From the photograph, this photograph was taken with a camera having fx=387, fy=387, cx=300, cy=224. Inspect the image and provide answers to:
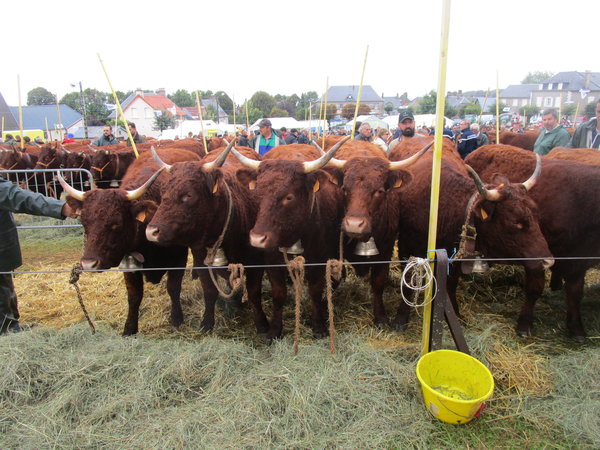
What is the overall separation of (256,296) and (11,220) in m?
2.91

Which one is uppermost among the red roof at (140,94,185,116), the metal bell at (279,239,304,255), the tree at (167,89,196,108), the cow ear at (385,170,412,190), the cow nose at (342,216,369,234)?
the tree at (167,89,196,108)

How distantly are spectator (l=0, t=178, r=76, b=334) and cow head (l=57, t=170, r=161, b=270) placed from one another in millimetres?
257

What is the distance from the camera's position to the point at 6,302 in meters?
4.40

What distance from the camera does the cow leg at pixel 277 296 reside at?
4176 mm

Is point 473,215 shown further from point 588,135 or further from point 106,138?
point 106,138

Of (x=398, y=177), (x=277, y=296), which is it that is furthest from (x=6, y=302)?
(x=398, y=177)

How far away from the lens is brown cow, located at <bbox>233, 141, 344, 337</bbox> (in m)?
3.56

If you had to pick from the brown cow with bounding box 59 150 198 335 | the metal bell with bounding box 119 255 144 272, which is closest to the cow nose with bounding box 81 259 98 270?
the brown cow with bounding box 59 150 198 335

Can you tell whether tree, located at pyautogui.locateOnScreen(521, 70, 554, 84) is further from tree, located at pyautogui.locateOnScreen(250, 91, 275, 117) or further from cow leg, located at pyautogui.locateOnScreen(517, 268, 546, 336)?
cow leg, located at pyautogui.locateOnScreen(517, 268, 546, 336)

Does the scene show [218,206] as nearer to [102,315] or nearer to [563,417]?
[102,315]

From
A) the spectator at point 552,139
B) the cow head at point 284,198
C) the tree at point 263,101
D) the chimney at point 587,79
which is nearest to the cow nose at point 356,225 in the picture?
the cow head at point 284,198

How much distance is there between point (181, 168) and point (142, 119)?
72304mm

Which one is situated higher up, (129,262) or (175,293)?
(129,262)

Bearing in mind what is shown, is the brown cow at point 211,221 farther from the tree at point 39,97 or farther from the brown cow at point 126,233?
the tree at point 39,97
